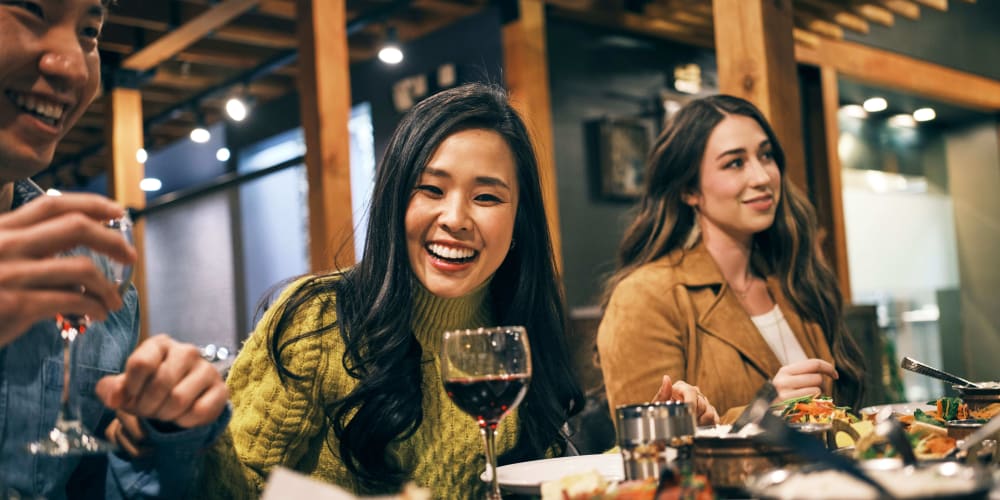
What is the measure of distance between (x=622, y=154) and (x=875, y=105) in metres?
1.67

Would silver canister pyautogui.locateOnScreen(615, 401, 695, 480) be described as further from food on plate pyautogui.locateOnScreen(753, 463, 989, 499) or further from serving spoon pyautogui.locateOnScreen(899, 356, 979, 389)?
serving spoon pyautogui.locateOnScreen(899, 356, 979, 389)

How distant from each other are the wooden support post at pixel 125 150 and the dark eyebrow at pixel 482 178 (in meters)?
5.68

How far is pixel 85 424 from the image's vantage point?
1415 mm

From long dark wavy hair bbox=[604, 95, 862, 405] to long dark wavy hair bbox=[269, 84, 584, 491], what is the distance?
105cm

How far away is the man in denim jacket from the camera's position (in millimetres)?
1150

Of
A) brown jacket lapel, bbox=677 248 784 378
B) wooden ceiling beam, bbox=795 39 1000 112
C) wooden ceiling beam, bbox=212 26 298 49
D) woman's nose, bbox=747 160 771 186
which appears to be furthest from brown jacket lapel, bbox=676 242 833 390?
wooden ceiling beam, bbox=212 26 298 49

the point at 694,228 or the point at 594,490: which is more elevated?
the point at 694,228

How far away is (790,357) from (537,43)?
3.59 meters

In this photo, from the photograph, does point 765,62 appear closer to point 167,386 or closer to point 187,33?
point 167,386

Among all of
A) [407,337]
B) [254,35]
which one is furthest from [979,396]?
[254,35]

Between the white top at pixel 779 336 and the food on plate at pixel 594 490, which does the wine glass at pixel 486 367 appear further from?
the white top at pixel 779 336

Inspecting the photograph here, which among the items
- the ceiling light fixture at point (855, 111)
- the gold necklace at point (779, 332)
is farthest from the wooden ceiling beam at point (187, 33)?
the ceiling light fixture at point (855, 111)

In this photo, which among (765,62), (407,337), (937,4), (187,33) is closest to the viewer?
(407,337)

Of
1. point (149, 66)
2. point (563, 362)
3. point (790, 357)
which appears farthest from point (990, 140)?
point (149, 66)
